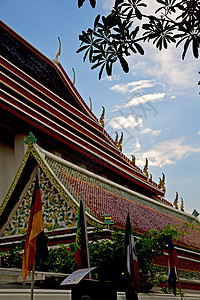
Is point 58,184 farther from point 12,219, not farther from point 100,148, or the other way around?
point 100,148

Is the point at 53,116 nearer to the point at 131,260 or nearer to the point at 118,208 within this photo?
the point at 118,208

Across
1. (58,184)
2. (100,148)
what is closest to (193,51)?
(58,184)

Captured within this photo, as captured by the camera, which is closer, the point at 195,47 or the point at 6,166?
the point at 195,47

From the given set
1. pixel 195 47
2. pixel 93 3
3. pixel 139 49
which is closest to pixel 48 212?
pixel 139 49

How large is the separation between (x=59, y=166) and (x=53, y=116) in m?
3.54

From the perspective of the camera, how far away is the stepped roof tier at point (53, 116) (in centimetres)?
952

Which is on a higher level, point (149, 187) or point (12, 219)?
point (149, 187)

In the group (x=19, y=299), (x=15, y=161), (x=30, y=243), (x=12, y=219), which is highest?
(x=15, y=161)

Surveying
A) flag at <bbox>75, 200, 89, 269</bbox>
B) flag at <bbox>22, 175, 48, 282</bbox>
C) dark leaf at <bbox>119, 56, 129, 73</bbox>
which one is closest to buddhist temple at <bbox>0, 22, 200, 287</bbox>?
flag at <bbox>75, 200, 89, 269</bbox>

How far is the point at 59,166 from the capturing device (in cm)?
748

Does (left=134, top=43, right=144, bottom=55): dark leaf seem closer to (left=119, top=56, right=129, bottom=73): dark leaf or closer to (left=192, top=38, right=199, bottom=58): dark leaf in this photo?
(left=119, top=56, right=129, bottom=73): dark leaf

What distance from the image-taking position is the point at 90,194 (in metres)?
7.45

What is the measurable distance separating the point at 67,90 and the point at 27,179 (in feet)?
26.9

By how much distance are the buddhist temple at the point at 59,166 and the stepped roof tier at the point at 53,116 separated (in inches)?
0.9
